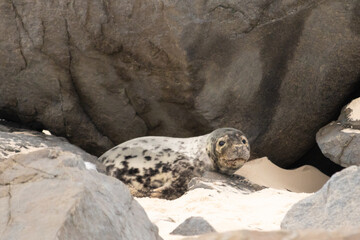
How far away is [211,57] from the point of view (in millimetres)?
6484

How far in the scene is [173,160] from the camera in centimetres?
615

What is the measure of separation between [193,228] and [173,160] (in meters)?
2.54

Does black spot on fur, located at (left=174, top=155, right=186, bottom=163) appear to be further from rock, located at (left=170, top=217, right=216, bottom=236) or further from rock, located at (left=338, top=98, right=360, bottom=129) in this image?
rock, located at (left=170, top=217, right=216, bottom=236)

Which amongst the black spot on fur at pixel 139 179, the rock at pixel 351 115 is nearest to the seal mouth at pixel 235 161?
the black spot on fur at pixel 139 179

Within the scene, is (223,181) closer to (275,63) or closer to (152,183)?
(152,183)

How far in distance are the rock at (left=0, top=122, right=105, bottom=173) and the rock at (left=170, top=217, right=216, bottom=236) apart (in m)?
2.44

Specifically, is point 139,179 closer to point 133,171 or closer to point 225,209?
point 133,171

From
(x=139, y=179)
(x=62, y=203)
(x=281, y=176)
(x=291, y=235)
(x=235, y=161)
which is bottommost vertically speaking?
(x=281, y=176)

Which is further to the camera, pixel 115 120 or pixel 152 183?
pixel 115 120

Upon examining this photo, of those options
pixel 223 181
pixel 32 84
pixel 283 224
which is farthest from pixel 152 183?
pixel 283 224

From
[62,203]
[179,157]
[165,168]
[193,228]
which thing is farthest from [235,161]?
[62,203]

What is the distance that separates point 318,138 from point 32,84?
10.3ft

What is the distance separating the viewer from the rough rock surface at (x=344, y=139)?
6441 millimetres

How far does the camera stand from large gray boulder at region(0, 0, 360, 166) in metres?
6.43
